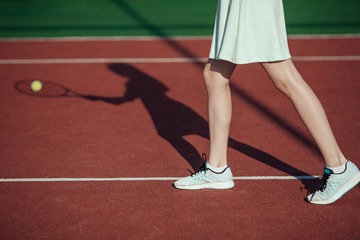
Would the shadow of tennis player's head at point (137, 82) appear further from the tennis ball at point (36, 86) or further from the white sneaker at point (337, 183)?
the white sneaker at point (337, 183)

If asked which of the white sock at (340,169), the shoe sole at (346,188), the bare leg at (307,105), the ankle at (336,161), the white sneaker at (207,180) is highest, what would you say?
the bare leg at (307,105)

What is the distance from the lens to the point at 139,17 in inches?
491

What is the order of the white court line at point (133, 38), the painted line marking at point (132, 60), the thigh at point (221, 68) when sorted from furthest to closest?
the white court line at point (133, 38), the painted line marking at point (132, 60), the thigh at point (221, 68)

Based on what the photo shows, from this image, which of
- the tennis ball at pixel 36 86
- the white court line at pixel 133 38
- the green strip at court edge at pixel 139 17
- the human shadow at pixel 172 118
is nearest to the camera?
the human shadow at pixel 172 118

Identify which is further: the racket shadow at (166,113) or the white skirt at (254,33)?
the racket shadow at (166,113)

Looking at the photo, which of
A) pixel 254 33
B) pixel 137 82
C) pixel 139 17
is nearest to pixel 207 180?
pixel 254 33

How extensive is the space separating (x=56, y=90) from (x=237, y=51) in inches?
155

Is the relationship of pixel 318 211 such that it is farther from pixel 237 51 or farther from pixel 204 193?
pixel 237 51

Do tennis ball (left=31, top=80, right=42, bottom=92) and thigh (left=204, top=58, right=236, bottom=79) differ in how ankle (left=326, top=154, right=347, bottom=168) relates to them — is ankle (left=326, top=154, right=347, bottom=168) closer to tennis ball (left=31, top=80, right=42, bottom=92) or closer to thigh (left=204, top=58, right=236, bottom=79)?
thigh (left=204, top=58, right=236, bottom=79)

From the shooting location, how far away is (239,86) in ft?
22.2

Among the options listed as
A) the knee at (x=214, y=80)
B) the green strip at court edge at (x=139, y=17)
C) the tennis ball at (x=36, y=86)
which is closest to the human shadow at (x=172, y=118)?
the tennis ball at (x=36, y=86)

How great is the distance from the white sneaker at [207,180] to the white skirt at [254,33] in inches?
35.8

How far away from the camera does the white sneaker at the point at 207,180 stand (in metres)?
3.76

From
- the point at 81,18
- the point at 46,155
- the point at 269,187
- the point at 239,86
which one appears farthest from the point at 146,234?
the point at 81,18
